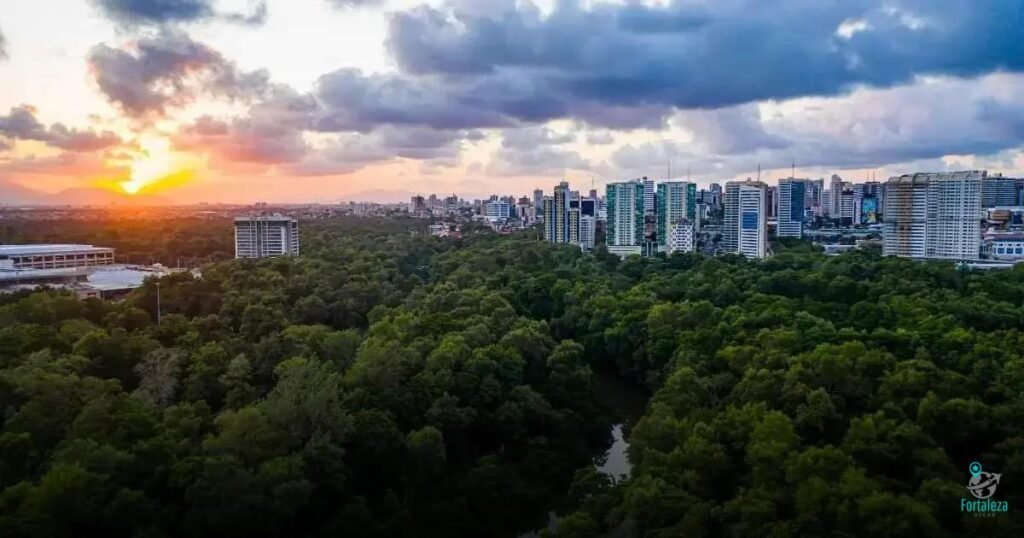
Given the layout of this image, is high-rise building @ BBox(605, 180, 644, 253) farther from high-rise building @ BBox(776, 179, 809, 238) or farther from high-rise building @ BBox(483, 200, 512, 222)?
high-rise building @ BBox(483, 200, 512, 222)

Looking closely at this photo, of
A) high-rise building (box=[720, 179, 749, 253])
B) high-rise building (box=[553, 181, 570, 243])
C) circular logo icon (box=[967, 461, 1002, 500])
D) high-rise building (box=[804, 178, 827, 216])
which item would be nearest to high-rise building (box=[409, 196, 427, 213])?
high-rise building (box=[804, 178, 827, 216])

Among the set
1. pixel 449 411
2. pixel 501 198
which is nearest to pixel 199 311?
pixel 449 411

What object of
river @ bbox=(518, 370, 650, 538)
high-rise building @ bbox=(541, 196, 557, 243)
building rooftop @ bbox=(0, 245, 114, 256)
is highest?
high-rise building @ bbox=(541, 196, 557, 243)

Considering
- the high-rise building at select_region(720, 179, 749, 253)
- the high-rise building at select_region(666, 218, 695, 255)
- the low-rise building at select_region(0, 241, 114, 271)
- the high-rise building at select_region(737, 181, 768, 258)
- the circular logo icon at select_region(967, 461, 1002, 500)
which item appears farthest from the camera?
the high-rise building at select_region(666, 218, 695, 255)

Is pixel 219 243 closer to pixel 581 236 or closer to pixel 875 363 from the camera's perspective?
pixel 581 236
